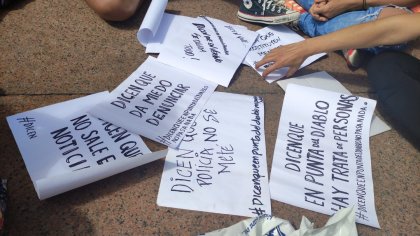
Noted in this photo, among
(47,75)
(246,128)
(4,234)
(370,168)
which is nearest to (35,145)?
(4,234)

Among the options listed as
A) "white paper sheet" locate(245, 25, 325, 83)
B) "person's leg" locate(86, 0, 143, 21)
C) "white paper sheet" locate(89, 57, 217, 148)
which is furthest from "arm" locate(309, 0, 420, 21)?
"person's leg" locate(86, 0, 143, 21)

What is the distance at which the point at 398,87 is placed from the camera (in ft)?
4.95

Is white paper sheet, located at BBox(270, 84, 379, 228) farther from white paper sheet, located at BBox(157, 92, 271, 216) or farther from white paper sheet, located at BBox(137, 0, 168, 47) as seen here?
white paper sheet, located at BBox(137, 0, 168, 47)

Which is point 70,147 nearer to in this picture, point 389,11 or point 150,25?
point 150,25

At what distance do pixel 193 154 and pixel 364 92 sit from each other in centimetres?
87

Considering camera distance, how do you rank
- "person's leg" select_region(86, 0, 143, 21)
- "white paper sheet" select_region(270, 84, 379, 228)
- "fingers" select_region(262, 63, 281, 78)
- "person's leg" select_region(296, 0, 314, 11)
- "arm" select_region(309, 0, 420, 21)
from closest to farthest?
"white paper sheet" select_region(270, 84, 379, 228) < "fingers" select_region(262, 63, 281, 78) < "person's leg" select_region(86, 0, 143, 21) < "arm" select_region(309, 0, 420, 21) < "person's leg" select_region(296, 0, 314, 11)

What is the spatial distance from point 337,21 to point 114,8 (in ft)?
3.38

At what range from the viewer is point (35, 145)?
118cm

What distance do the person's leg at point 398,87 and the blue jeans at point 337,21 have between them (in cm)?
13

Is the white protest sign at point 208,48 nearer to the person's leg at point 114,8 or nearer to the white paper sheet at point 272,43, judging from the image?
the white paper sheet at point 272,43

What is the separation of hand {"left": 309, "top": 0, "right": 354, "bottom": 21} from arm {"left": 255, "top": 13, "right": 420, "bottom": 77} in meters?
0.34

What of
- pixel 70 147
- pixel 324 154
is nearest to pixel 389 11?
pixel 324 154

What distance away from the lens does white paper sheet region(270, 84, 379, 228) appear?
120 centimetres

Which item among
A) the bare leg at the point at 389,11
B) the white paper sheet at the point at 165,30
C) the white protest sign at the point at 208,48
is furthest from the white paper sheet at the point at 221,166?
the bare leg at the point at 389,11
